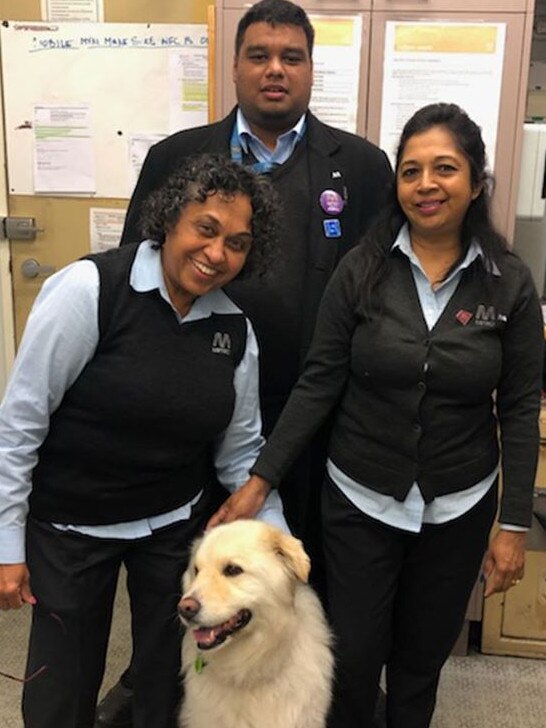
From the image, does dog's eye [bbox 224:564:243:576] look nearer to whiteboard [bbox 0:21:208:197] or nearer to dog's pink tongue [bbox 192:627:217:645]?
dog's pink tongue [bbox 192:627:217:645]

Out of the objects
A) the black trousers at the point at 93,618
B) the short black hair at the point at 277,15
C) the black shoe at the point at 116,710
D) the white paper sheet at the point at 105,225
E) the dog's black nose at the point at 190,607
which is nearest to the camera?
the dog's black nose at the point at 190,607

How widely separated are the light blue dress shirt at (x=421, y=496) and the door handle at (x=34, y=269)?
6.16ft

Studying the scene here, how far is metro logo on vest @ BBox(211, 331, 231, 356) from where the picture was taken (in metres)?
1.47

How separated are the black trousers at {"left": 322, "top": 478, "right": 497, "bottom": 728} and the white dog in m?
0.09

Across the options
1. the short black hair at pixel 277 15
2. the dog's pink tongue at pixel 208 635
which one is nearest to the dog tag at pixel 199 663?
the dog's pink tongue at pixel 208 635

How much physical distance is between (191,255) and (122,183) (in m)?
1.68

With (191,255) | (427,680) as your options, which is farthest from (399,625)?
(191,255)

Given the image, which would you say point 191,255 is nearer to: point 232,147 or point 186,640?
point 232,147

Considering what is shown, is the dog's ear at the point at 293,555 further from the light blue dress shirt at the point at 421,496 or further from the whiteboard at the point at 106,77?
the whiteboard at the point at 106,77

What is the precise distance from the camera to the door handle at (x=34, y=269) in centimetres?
300

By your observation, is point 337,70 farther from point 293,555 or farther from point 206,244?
point 293,555

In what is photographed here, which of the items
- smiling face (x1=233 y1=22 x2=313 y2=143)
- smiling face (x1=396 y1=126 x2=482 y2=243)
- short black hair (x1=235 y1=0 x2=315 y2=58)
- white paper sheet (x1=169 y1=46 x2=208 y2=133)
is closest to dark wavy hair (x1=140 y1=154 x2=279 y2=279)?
smiling face (x1=396 y1=126 x2=482 y2=243)

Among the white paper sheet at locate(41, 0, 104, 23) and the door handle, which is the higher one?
the white paper sheet at locate(41, 0, 104, 23)

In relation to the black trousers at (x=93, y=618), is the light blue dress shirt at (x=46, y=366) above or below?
above
